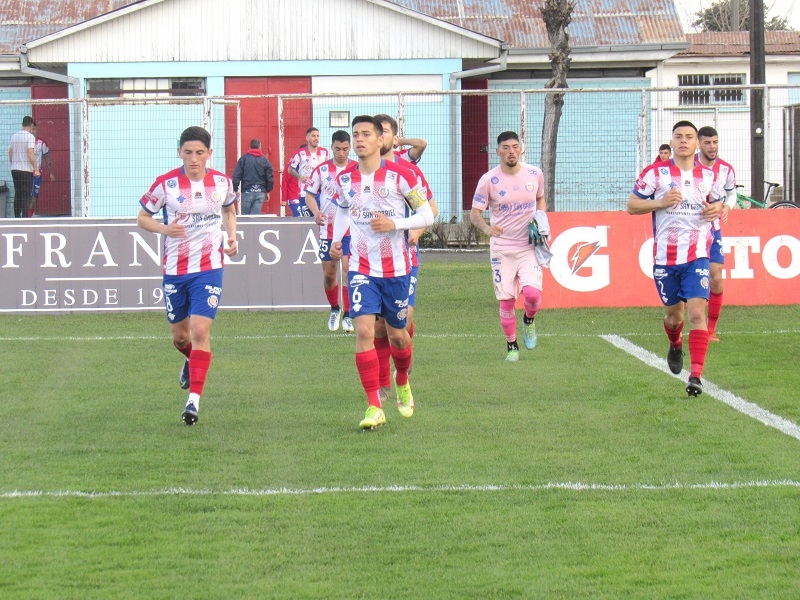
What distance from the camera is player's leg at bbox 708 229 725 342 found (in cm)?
1256

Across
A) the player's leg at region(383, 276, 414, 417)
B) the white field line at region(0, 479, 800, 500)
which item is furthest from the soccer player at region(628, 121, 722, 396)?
the white field line at region(0, 479, 800, 500)

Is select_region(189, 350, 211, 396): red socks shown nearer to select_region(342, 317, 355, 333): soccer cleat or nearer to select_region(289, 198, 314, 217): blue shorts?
select_region(342, 317, 355, 333): soccer cleat

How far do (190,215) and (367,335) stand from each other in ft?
5.19

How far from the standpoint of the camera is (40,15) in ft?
106

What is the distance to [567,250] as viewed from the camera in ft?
53.5

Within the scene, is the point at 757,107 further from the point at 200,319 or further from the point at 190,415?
the point at 190,415

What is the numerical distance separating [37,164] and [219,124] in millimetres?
4230

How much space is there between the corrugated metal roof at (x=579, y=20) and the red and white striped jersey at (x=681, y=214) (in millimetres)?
20944

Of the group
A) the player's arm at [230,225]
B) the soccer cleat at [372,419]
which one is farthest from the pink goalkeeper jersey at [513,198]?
the soccer cleat at [372,419]

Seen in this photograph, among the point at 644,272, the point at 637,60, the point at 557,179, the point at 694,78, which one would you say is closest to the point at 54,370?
the point at 644,272

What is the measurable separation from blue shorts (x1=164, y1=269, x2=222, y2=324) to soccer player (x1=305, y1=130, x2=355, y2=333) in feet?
14.7

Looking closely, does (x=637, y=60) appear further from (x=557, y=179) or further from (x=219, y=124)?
(x=219, y=124)

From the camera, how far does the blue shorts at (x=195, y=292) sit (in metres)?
8.94

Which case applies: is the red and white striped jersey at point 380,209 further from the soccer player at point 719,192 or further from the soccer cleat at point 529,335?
the soccer cleat at point 529,335
